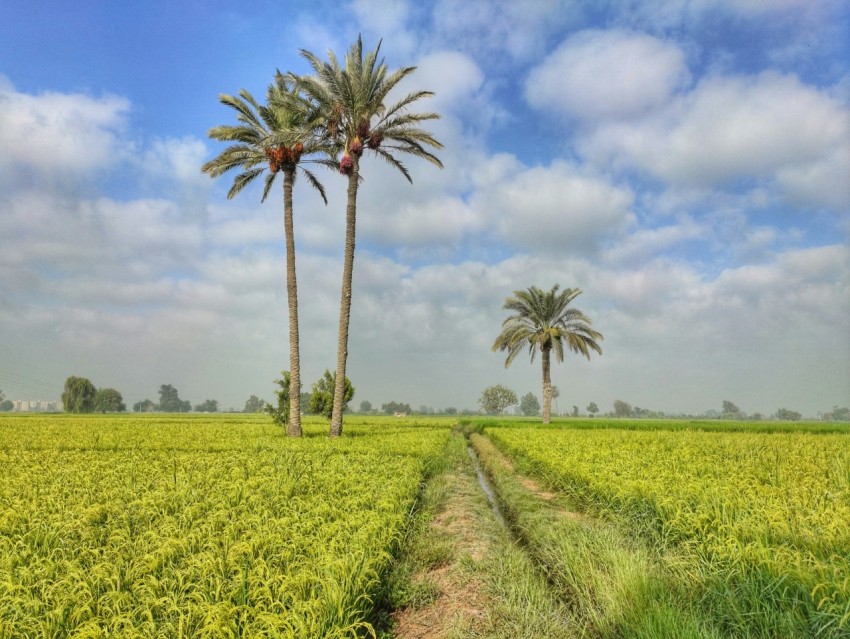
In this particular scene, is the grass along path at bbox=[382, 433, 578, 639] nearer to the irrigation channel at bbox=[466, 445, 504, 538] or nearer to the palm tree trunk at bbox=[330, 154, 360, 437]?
the irrigation channel at bbox=[466, 445, 504, 538]

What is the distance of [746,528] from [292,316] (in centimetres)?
2188

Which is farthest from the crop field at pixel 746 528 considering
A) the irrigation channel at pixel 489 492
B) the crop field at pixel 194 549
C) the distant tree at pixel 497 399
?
the distant tree at pixel 497 399

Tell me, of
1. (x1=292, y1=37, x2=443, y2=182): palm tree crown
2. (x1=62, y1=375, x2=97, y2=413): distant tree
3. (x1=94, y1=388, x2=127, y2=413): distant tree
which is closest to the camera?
(x1=292, y1=37, x2=443, y2=182): palm tree crown

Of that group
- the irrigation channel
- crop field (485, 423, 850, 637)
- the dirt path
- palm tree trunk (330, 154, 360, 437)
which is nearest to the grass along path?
the dirt path

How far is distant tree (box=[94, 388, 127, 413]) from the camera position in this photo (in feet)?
445

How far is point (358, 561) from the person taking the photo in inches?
190

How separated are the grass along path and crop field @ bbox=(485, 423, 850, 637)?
6.17 ft

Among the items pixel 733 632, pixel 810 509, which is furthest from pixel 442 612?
pixel 810 509

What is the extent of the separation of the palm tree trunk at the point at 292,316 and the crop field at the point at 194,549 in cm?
1183

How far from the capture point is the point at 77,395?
394 feet

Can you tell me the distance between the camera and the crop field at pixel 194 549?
12.4 ft

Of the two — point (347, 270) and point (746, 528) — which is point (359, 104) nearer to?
point (347, 270)

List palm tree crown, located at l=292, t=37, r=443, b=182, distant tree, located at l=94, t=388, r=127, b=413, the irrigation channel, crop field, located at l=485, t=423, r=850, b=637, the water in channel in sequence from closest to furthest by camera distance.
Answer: crop field, located at l=485, t=423, r=850, b=637, the irrigation channel, the water in channel, palm tree crown, located at l=292, t=37, r=443, b=182, distant tree, located at l=94, t=388, r=127, b=413

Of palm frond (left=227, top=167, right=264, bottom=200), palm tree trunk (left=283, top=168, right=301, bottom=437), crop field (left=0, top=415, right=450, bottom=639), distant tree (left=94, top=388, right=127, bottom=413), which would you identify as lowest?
distant tree (left=94, top=388, right=127, bottom=413)
